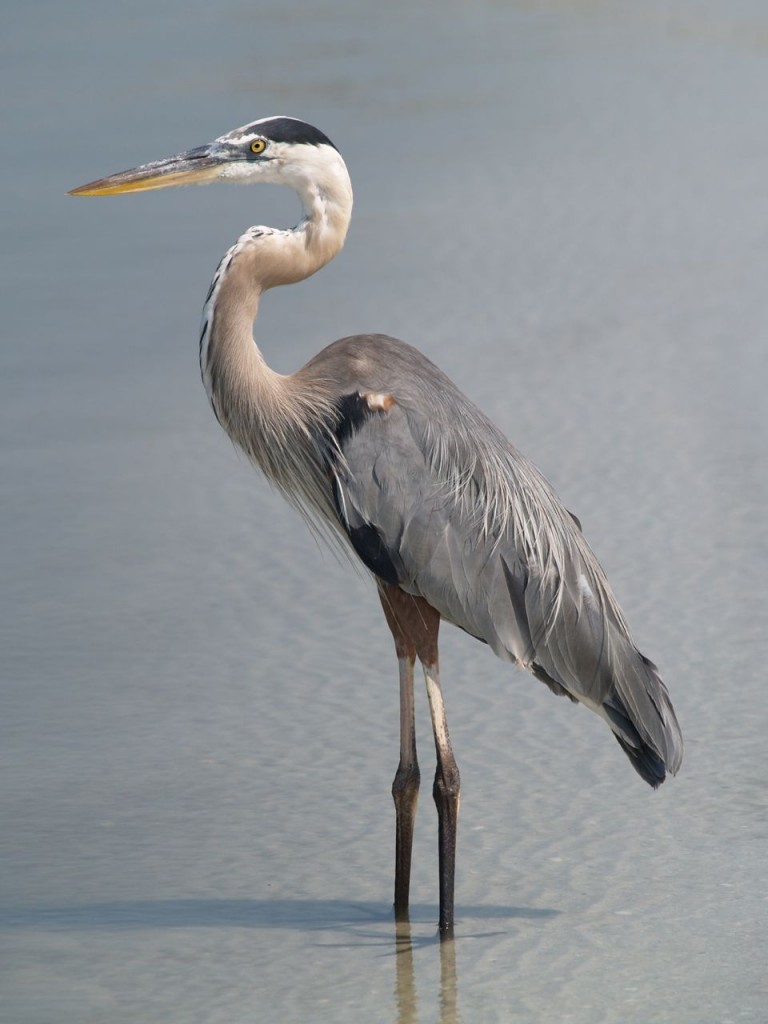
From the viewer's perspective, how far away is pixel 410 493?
4980 millimetres

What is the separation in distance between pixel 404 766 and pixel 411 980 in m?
0.63

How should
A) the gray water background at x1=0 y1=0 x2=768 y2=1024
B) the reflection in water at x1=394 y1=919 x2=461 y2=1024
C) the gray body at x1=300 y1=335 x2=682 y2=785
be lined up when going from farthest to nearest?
the gray body at x1=300 y1=335 x2=682 y2=785
the gray water background at x1=0 y1=0 x2=768 y2=1024
the reflection in water at x1=394 y1=919 x2=461 y2=1024

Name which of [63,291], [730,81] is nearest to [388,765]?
[63,291]

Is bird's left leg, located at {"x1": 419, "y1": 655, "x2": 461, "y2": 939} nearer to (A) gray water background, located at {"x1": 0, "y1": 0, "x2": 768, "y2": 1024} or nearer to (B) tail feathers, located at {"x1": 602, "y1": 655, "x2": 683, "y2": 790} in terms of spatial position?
(A) gray water background, located at {"x1": 0, "y1": 0, "x2": 768, "y2": 1024}

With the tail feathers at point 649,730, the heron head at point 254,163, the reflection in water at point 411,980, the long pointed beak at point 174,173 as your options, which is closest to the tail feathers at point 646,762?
the tail feathers at point 649,730

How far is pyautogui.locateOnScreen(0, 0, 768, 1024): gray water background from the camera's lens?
4.83 metres

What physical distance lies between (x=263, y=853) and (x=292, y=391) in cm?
131

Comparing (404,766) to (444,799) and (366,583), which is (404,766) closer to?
(444,799)

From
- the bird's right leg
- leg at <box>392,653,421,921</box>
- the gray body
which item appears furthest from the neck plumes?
leg at <box>392,653,421,921</box>

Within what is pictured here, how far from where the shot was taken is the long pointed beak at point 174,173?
5.26 m

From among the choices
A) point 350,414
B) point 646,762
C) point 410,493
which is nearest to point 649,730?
point 646,762

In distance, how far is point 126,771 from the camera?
19.0ft

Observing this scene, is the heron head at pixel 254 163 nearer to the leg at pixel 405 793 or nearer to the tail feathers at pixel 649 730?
the leg at pixel 405 793

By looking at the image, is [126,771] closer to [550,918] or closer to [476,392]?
[550,918]
